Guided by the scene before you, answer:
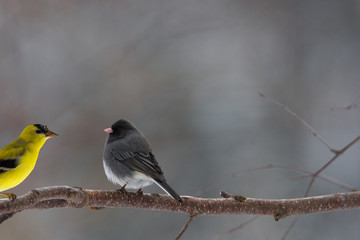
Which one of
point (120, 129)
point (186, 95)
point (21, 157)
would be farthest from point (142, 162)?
point (186, 95)

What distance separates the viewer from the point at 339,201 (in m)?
1.77

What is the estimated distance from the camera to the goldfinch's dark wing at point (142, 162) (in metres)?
1.94

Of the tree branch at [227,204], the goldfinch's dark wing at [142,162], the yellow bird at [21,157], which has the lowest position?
the tree branch at [227,204]

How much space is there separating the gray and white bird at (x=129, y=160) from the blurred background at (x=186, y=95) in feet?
4.00

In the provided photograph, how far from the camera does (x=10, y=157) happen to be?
1393 millimetres

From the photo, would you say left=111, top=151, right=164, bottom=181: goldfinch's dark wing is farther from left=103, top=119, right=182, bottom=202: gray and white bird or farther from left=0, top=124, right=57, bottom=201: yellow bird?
left=0, top=124, right=57, bottom=201: yellow bird

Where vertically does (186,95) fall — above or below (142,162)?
above

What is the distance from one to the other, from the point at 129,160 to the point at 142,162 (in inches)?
4.0

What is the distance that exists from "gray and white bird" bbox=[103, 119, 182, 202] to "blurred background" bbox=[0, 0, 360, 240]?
1.22 meters

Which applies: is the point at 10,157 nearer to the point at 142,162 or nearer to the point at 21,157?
the point at 21,157

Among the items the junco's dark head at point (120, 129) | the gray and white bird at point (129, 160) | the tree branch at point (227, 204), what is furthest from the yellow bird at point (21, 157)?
the junco's dark head at point (120, 129)

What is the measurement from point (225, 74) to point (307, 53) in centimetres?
84

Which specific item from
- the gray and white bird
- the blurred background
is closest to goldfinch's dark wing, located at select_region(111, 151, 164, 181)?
the gray and white bird

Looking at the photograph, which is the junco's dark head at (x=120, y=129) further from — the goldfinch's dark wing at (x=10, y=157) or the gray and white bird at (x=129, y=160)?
the goldfinch's dark wing at (x=10, y=157)
